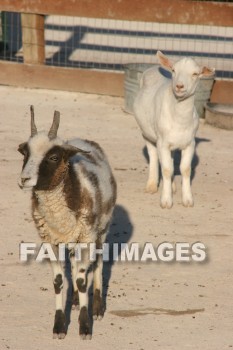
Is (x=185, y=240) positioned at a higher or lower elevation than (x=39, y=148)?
lower

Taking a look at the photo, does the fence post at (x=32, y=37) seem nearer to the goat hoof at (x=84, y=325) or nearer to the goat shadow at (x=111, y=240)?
the goat shadow at (x=111, y=240)

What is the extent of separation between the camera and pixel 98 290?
6.93 m

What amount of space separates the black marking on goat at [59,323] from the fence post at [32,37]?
914 centimetres

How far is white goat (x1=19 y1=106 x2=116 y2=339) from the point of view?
242 inches

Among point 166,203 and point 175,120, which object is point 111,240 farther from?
point 175,120

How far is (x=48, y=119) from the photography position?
43.4ft

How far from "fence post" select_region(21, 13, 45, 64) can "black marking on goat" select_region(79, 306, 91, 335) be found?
9173mm

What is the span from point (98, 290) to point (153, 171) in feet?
11.6

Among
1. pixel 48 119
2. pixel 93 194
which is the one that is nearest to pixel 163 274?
pixel 93 194

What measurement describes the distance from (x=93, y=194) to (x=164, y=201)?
3.12m

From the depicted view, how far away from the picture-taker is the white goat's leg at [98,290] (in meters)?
6.80

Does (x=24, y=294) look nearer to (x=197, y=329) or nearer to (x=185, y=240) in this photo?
(x=197, y=329)

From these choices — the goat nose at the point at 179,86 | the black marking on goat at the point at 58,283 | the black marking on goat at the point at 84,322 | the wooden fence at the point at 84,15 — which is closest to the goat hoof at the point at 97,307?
the black marking on goat at the point at 84,322

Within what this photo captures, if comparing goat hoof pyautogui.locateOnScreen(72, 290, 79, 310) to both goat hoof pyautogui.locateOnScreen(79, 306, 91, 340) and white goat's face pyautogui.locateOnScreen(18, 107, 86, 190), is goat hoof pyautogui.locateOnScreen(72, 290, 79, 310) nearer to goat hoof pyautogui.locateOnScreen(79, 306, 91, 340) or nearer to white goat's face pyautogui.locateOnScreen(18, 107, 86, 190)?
goat hoof pyautogui.locateOnScreen(79, 306, 91, 340)
